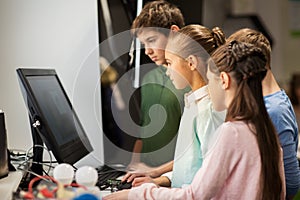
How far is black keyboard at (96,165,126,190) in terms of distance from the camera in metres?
1.71

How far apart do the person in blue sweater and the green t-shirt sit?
0.31 m

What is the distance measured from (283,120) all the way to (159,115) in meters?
0.55

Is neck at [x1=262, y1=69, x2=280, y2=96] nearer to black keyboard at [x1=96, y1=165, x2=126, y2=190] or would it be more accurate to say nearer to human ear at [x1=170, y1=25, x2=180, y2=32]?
human ear at [x1=170, y1=25, x2=180, y2=32]

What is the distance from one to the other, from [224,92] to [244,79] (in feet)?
0.24

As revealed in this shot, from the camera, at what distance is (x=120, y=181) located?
1.76 metres

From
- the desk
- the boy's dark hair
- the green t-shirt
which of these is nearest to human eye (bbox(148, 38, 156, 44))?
the boy's dark hair

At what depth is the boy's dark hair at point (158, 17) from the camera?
76.5 inches

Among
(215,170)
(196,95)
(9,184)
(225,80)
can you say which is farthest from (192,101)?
(9,184)

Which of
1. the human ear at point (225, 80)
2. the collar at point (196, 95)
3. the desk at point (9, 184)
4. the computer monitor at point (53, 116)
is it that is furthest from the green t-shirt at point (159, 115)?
the desk at point (9, 184)

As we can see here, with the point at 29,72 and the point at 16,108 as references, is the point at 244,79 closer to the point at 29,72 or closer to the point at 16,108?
the point at 29,72

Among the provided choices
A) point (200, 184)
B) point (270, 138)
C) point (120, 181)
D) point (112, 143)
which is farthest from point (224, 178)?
→ point (112, 143)

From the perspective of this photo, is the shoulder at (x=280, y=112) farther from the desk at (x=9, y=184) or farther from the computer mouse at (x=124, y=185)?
the desk at (x=9, y=184)

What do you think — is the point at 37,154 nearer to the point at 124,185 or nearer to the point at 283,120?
the point at 124,185

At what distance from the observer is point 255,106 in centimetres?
131
